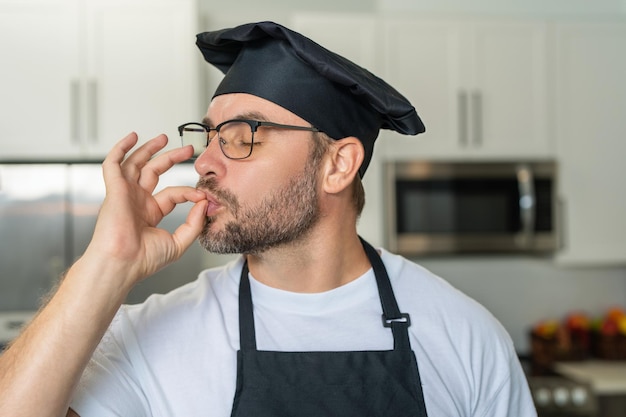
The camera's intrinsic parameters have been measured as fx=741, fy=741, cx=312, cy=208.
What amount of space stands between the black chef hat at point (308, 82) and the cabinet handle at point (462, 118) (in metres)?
1.82

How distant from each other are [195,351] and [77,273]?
0.29 m

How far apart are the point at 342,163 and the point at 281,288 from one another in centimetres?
29

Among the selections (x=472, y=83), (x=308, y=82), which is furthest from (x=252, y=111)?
(x=472, y=83)

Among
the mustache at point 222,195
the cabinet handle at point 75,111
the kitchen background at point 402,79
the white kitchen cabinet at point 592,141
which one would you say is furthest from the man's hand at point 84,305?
the white kitchen cabinet at point 592,141

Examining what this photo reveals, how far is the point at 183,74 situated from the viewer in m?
3.08

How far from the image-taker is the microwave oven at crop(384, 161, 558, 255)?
3.30m

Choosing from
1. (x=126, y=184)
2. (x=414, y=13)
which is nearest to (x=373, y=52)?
(x=414, y=13)

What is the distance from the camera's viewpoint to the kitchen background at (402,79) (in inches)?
119

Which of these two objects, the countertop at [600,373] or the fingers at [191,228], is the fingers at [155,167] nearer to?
the fingers at [191,228]

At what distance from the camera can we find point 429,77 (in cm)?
332

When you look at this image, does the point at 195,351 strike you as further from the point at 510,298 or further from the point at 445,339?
the point at 510,298

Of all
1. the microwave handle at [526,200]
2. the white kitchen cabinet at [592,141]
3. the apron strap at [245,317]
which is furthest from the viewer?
the white kitchen cabinet at [592,141]

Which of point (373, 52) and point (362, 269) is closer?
point (362, 269)

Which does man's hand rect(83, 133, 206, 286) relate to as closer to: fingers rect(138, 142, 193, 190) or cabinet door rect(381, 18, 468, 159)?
fingers rect(138, 142, 193, 190)
